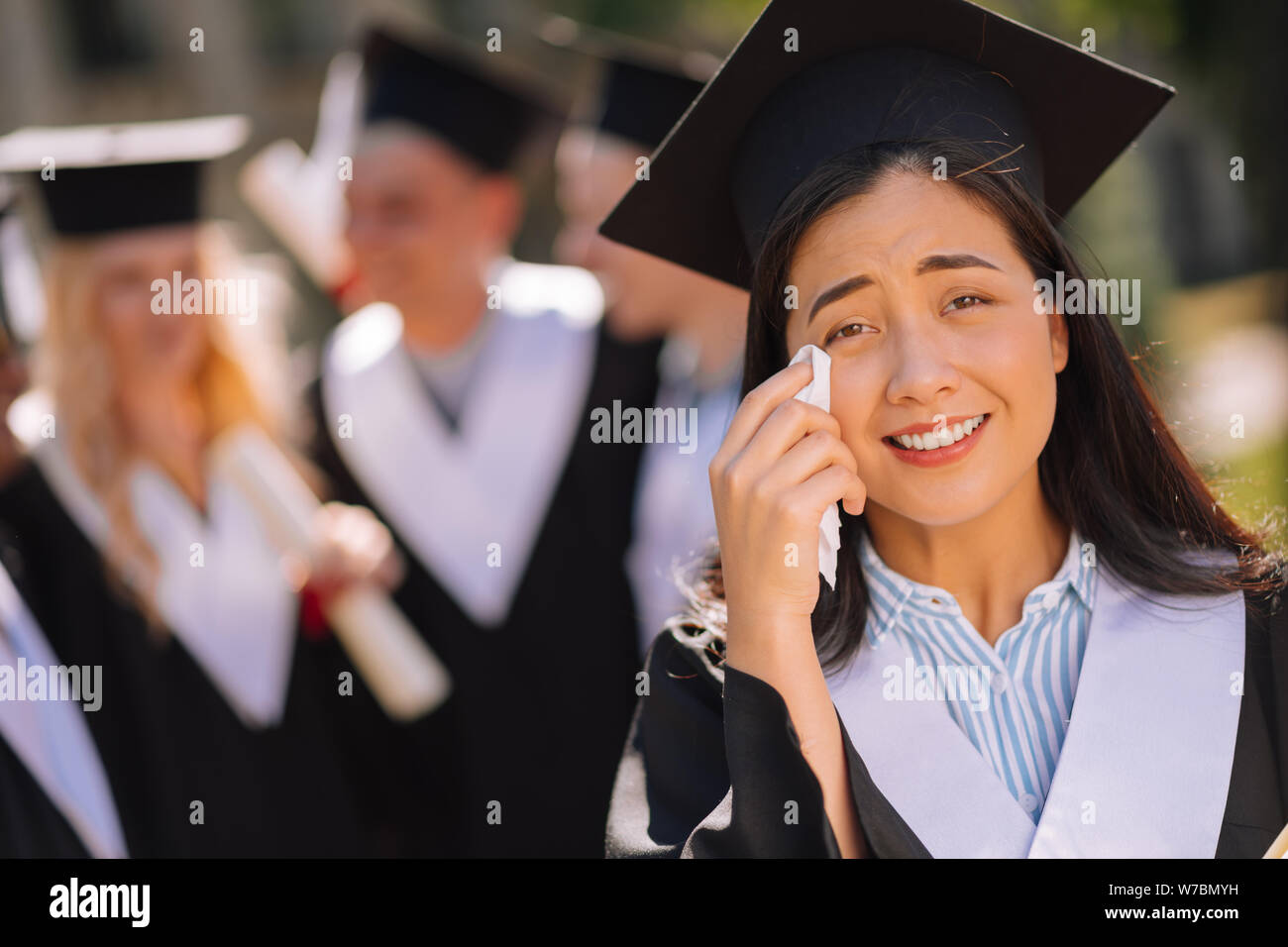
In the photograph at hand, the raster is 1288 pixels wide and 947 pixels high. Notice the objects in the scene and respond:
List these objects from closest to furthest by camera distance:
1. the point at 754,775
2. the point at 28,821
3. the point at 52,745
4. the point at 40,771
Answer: the point at 754,775, the point at 28,821, the point at 40,771, the point at 52,745

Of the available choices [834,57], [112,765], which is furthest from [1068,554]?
[112,765]

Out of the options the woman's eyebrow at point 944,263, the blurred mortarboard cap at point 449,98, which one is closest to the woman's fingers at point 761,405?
the woman's eyebrow at point 944,263

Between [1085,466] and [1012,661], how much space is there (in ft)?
1.24

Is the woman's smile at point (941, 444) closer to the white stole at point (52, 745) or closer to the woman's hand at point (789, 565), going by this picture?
the woman's hand at point (789, 565)

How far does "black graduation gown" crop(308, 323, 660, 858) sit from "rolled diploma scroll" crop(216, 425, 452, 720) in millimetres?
55

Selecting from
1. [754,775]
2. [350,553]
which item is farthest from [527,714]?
[754,775]

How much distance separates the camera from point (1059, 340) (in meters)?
2.15

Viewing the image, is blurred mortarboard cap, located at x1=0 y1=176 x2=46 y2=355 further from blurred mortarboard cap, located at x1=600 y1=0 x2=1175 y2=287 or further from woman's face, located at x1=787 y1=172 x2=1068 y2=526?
woman's face, located at x1=787 y1=172 x2=1068 y2=526

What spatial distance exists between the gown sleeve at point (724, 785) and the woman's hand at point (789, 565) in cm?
3

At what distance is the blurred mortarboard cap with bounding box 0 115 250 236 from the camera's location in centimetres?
427

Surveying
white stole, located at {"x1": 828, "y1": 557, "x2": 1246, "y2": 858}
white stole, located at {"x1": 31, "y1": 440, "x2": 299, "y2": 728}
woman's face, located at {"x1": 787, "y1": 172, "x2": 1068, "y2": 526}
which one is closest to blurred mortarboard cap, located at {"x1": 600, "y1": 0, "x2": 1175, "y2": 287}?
woman's face, located at {"x1": 787, "y1": 172, "x2": 1068, "y2": 526}

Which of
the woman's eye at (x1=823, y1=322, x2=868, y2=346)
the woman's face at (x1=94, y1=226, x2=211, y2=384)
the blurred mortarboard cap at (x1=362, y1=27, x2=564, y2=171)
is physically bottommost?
the woman's eye at (x1=823, y1=322, x2=868, y2=346)

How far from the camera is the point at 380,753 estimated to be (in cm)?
403

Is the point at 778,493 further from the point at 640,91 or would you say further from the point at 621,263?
the point at 640,91
